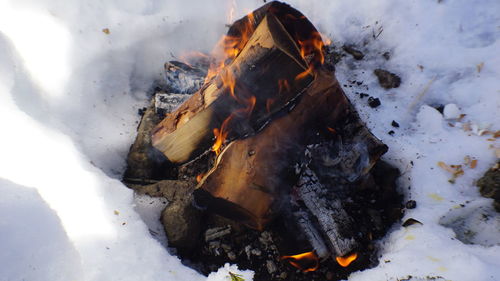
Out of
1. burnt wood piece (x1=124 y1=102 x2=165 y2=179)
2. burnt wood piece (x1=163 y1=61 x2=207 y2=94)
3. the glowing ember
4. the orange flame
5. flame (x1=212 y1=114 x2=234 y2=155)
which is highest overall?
the orange flame

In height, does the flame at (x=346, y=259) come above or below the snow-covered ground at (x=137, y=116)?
below

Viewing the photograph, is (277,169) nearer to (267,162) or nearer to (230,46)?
(267,162)

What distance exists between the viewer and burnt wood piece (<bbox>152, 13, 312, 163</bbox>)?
84.7 inches

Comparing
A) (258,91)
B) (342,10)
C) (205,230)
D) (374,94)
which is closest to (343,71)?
(374,94)

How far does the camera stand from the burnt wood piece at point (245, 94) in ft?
7.06

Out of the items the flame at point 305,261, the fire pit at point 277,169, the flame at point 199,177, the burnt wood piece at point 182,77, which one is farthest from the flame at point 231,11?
the flame at point 305,261

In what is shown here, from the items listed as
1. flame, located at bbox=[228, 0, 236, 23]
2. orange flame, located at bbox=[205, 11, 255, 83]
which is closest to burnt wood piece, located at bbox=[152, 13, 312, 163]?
orange flame, located at bbox=[205, 11, 255, 83]

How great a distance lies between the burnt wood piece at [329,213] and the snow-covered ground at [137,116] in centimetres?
24

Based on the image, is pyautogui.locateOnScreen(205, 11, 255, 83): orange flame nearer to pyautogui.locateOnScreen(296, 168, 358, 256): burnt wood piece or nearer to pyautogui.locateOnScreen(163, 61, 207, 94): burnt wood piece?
pyautogui.locateOnScreen(163, 61, 207, 94): burnt wood piece

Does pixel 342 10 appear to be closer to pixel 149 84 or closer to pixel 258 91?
pixel 258 91

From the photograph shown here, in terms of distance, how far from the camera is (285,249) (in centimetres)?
240

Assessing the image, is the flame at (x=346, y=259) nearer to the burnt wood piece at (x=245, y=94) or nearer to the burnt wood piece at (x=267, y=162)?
the burnt wood piece at (x=267, y=162)

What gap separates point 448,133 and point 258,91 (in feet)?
6.00

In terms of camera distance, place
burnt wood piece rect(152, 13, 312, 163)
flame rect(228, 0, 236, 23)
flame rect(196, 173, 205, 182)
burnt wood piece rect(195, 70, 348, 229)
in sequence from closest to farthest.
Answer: burnt wood piece rect(152, 13, 312, 163), burnt wood piece rect(195, 70, 348, 229), flame rect(196, 173, 205, 182), flame rect(228, 0, 236, 23)
